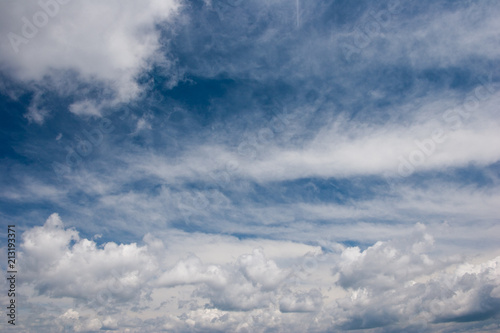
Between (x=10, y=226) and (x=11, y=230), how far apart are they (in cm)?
171

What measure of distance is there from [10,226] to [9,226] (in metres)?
0.88

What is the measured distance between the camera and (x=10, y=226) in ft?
358

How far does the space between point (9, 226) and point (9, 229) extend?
43.2 inches

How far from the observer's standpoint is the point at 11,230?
10975cm

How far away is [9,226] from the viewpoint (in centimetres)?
10831

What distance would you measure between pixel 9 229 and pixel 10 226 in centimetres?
122

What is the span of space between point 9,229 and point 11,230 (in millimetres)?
1567

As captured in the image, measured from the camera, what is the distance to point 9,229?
108375mm

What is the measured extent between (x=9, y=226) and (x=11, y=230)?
230 cm
